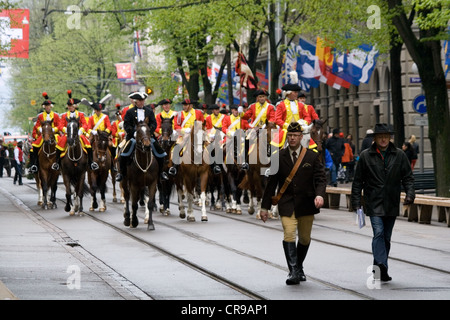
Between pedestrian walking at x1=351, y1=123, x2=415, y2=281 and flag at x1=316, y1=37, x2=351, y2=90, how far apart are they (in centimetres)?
3115

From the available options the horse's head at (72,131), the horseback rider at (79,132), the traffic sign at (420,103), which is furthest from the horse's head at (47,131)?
the traffic sign at (420,103)

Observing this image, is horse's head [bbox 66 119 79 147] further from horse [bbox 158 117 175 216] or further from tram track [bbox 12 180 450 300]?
horse [bbox 158 117 175 216]

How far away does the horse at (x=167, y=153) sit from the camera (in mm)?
23312

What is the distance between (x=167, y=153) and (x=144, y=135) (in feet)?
12.0

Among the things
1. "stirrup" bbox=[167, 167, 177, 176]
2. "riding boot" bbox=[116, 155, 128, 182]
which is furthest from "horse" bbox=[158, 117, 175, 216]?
"riding boot" bbox=[116, 155, 128, 182]

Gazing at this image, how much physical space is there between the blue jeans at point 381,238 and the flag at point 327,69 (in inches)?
1231

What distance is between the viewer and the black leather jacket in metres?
13.0

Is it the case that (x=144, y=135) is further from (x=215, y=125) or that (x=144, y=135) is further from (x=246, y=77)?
(x=246, y=77)

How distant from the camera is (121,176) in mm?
21844

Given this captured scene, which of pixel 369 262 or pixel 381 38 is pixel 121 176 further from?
pixel 381 38

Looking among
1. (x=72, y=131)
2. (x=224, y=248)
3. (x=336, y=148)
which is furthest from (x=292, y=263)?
(x=336, y=148)

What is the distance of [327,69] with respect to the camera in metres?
45.0

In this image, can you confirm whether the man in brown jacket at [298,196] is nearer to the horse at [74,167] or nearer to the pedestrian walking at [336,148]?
the horse at [74,167]

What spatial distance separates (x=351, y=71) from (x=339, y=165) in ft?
12.9
